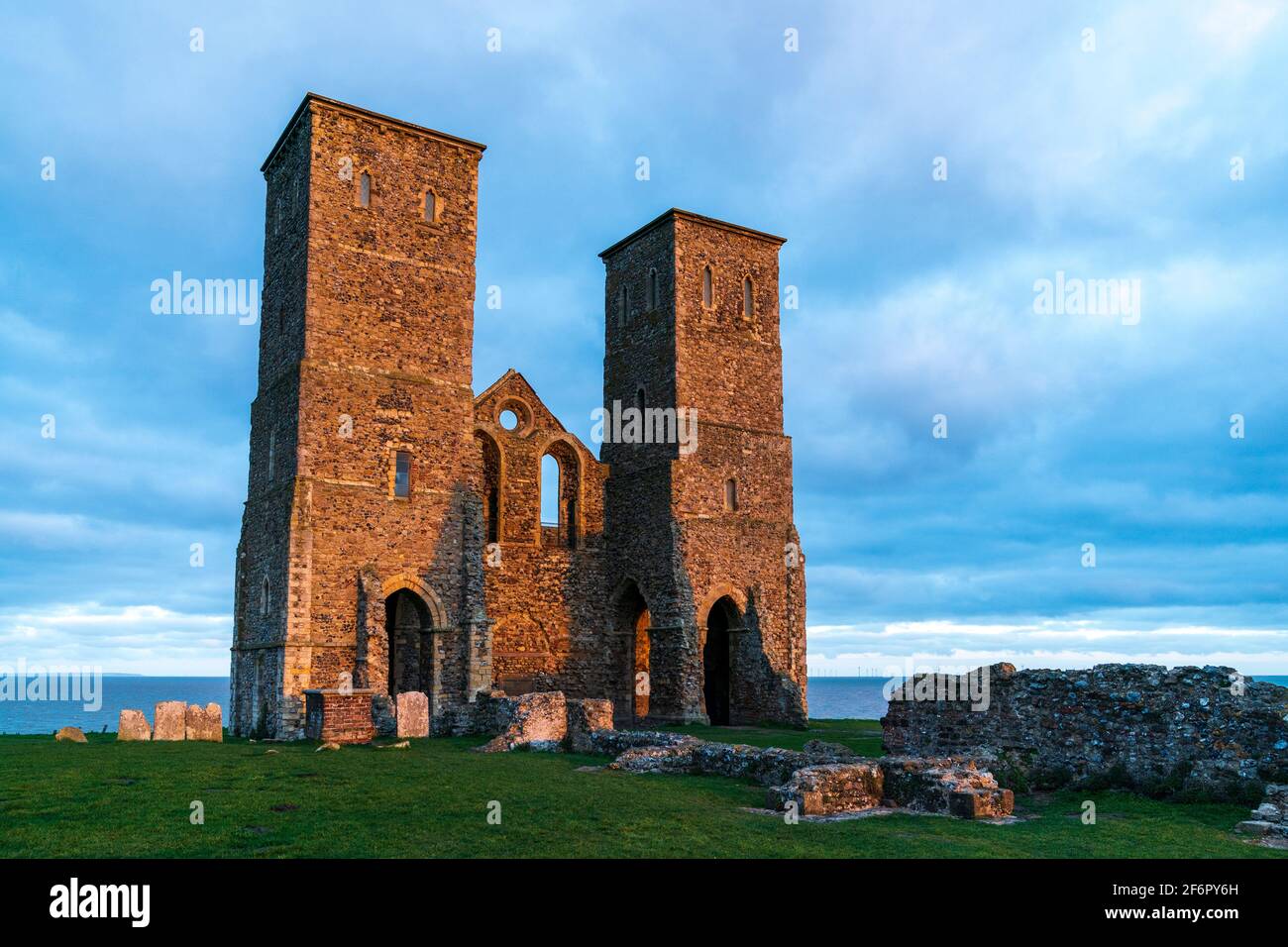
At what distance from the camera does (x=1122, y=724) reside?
14.4m

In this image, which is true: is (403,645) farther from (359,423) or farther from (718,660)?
(718,660)

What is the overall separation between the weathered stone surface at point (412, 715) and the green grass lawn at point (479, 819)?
22.1 ft

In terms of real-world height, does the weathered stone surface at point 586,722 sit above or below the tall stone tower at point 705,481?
below

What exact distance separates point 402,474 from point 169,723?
8867 millimetres

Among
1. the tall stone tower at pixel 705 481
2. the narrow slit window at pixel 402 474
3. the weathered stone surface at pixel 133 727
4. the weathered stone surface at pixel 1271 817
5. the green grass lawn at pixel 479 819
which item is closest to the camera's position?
the green grass lawn at pixel 479 819

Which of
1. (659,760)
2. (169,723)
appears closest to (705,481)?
(659,760)

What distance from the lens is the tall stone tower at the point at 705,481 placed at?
31.8 meters

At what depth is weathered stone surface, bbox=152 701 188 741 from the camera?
74.4ft

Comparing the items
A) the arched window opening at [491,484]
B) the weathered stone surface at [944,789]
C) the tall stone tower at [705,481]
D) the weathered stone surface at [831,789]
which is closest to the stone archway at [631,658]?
the tall stone tower at [705,481]

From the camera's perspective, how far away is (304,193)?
1100 inches

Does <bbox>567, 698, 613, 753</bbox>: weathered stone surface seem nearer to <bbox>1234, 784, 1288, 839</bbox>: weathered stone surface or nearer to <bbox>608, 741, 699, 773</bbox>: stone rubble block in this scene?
<bbox>608, 741, 699, 773</bbox>: stone rubble block

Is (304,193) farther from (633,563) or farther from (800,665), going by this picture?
(800,665)

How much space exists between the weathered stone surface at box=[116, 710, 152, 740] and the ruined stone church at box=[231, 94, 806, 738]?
2935 mm

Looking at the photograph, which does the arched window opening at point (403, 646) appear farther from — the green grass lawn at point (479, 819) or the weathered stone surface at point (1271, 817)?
the weathered stone surface at point (1271, 817)
